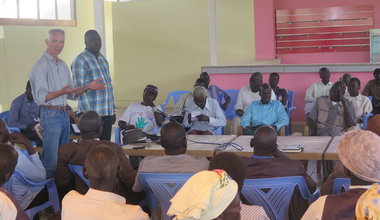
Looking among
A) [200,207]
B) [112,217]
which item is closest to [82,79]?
[112,217]

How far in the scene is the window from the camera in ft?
38.5

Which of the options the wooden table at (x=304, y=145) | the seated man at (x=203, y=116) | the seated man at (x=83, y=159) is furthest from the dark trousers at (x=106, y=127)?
the seated man at (x=83, y=159)

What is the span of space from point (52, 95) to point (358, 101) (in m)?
4.07

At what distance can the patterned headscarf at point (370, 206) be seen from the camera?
84.8 inches

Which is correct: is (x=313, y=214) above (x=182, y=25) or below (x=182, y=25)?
below

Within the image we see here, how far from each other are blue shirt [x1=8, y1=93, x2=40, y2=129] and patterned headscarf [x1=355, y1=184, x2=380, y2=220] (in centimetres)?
546

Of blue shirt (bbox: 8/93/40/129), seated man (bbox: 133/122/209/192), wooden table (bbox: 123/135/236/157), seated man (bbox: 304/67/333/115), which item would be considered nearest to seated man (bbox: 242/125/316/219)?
seated man (bbox: 133/122/209/192)

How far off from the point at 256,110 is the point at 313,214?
394 cm

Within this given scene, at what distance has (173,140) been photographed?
378 cm

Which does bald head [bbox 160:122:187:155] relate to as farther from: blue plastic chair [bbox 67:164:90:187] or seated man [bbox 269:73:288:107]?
seated man [bbox 269:73:288:107]

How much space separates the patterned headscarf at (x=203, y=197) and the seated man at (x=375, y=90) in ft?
21.3

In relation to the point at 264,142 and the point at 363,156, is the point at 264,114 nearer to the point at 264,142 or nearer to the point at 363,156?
A: the point at 264,142

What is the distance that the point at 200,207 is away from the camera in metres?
1.92

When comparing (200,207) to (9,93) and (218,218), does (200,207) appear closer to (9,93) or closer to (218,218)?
(218,218)
